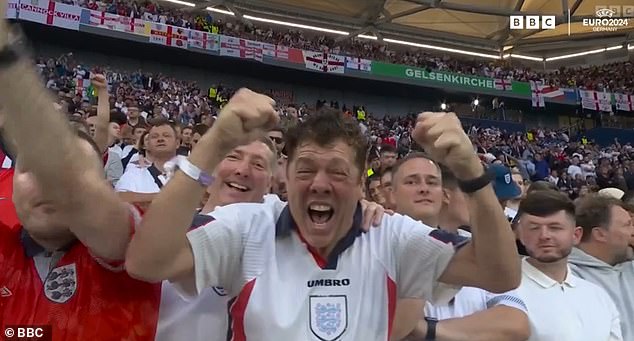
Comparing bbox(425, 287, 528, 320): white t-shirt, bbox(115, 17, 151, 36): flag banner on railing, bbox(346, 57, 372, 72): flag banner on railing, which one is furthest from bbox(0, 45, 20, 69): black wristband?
bbox(346, 57, 372, 72): flag banner on railing

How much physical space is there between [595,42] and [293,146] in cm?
3446

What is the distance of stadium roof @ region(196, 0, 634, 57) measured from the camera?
94.5ft

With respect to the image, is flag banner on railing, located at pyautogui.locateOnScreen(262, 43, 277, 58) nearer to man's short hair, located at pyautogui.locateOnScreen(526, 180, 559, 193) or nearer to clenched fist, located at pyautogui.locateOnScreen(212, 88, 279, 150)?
man's short hair, located at pyautogui.locateOnScreen(526, 180, 559, 193)

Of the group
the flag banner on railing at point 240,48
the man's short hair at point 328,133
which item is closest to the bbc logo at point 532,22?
the flag banner on railing at point 240,48

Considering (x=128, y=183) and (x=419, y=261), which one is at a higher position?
(x=128, y=183)

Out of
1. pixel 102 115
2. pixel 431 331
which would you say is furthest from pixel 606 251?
pixel 102 115

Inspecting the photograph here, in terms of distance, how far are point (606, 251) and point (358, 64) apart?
72.1 feet

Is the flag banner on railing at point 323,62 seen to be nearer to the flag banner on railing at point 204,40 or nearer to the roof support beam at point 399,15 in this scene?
the flag banner on railing at point 204,40

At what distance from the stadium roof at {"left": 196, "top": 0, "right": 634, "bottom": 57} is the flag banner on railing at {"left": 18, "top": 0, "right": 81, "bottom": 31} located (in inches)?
349

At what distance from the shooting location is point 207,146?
1594 mm

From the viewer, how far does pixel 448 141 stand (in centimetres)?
161

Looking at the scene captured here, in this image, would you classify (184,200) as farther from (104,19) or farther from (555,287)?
(104,19)

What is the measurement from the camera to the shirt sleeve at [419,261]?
1760mm

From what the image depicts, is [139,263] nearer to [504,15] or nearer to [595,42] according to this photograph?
[504,15]
